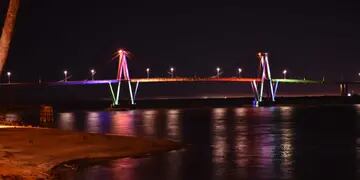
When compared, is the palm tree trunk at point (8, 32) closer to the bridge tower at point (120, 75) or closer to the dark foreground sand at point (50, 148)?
the dark foreground sand at point (50, 148)

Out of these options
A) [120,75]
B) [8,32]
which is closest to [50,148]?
[8,32]

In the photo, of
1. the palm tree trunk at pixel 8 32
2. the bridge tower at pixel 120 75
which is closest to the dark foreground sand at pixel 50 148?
the palm tree trunk at pixel 8 32

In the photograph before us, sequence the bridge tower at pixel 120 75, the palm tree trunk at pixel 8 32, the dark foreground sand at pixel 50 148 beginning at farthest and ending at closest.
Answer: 1. the bridge tower at pixel 120 75
2. the palm tree trunk at pixel 8 32
3. the dark foreground sand at pixel 50 148

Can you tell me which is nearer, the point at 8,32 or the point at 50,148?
the point at 8,32

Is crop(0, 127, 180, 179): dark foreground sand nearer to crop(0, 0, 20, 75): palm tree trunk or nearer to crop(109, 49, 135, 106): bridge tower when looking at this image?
crop(0, 0, 20, 75): palm tree trunk

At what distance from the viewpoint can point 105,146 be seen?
23375 millimetres

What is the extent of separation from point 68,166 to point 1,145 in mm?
2833

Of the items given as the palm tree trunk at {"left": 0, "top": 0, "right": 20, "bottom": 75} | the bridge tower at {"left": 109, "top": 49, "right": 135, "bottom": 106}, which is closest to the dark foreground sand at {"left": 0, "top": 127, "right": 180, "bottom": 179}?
the palm tree trunk at {"left": 0, "top": 0, "right": 20, "bottom": 75}

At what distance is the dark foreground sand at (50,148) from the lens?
1665 centimetres

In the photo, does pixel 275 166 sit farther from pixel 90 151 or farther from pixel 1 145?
pixel 1 145

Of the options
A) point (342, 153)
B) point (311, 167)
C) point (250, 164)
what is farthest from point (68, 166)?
point (342, 153)

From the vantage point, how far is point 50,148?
21.2 meters

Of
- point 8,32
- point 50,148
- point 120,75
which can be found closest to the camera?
point 8,32

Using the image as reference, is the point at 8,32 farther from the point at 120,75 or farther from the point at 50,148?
the point at 120,75
